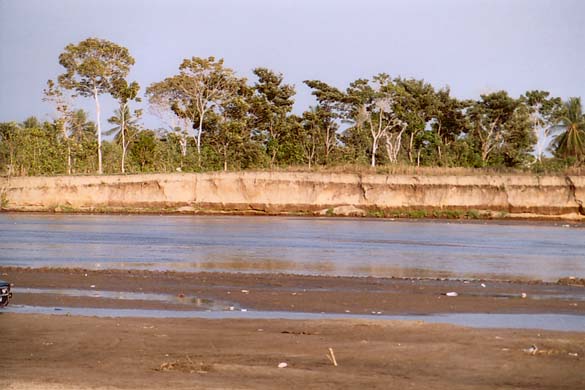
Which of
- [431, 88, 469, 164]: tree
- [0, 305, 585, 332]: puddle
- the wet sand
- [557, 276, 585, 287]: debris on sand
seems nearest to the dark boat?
the wet sand

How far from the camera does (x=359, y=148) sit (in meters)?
82.9

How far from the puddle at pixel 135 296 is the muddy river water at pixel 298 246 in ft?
17.6

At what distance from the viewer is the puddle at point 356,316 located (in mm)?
16562

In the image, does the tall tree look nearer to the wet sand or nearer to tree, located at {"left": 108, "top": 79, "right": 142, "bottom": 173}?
tree, located at {"left": 108, "top": 79, "right": 142, "bottom": 173}

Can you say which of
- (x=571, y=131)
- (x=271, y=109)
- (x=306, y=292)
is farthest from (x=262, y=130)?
(x=306, y=292)

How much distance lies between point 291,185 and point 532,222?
17172 millimetres

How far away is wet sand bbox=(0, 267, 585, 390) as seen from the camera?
36.4 ft

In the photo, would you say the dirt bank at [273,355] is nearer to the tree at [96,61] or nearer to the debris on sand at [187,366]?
the debris on sand at [187,366]

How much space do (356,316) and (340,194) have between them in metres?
46.6

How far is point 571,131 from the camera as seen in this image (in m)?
94.6

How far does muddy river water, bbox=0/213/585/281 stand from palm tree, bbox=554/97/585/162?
39122 mm

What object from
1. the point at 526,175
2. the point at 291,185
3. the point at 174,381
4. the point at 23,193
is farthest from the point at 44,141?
the point at 174,381

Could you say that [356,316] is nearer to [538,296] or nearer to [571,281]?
[538,296]

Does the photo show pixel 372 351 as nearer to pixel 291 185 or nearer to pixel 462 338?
pixel 462 338
